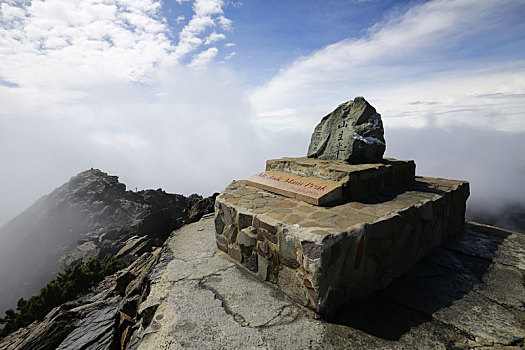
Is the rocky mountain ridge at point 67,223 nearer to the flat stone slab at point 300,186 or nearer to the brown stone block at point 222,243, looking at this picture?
the flat stone slab at point 300,186

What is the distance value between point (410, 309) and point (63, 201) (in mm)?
29725

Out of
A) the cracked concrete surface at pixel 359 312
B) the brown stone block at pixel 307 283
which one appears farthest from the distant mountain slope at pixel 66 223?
the brown stone block at pixel 307 283

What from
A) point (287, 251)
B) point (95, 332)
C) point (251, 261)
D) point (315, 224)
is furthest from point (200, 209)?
point (315, 224)

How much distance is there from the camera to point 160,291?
290 cm

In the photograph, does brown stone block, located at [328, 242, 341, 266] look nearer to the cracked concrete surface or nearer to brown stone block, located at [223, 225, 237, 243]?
the cracked concrete surface

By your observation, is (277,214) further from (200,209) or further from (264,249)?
(200,209)

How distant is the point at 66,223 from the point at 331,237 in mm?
27734

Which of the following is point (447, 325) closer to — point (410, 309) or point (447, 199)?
point (410, 309)

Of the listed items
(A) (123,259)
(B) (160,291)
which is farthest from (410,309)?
(A) (123,259)

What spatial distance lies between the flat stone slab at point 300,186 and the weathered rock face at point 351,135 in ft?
3.00

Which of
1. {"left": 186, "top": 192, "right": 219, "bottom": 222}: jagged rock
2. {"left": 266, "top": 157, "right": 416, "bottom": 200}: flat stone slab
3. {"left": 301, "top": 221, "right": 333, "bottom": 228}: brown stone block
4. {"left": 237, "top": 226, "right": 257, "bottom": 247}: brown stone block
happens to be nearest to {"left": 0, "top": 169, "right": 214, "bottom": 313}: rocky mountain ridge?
{"left": 186, "top": 192, "right": 219, "bottom": 222}: jagged rock

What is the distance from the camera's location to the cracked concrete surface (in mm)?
2102

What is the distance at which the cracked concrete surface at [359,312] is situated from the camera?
6.89ft

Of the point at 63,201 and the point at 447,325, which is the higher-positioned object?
the point at 447,325
